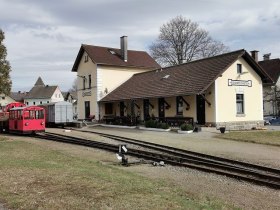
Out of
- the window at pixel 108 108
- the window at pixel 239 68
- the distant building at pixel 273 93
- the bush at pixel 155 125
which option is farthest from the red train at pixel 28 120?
the distant building at pixel 273 93

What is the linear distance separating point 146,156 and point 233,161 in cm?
338

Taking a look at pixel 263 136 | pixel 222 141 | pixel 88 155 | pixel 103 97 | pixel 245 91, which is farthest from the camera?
pixel 103 97

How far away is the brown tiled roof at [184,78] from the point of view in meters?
29.5

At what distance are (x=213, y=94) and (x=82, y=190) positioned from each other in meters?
22.0

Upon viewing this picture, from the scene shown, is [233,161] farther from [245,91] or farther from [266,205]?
[245,91]

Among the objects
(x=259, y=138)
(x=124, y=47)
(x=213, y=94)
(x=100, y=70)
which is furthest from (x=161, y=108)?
(x=124, y=47)

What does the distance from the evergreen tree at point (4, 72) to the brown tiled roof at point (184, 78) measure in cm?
1233

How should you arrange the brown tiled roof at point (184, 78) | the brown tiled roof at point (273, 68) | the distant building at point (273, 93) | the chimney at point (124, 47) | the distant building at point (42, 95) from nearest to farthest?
the brown tiled roof at point (184, 78) < the chimney at point (124, 47) < the distant building at point (273, 93) < the brown tiled roof at point (273, 68) < the distant building at point (42, 95)

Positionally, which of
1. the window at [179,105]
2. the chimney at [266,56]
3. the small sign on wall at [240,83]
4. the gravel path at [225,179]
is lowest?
the gravel path at [225,179]

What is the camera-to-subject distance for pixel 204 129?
2816 cm

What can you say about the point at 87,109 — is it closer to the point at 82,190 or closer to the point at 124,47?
the point at 124,47

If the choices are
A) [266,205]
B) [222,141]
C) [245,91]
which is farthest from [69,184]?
[245,91]

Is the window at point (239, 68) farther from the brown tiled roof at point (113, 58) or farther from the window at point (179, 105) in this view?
the brown tiled roof at point (113, 58)

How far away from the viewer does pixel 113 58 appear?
148 ft
